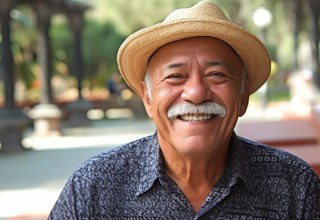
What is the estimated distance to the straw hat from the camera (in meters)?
1.99

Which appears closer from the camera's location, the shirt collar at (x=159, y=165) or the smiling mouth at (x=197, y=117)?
the smiling mouth at (x=197, y=117)

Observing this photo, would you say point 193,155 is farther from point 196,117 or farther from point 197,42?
point 197,42

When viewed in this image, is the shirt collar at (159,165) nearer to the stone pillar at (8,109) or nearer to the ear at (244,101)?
the ear at (244,101)

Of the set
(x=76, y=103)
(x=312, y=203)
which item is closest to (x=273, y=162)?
(x=312, y=203)

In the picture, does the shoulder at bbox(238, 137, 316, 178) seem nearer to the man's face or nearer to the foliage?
the man's face

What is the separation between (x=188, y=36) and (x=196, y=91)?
17 centimetres

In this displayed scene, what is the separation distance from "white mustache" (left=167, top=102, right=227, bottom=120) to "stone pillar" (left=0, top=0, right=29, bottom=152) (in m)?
10.8

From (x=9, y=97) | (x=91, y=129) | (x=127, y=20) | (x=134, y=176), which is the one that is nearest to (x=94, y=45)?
(x=127, y=20)

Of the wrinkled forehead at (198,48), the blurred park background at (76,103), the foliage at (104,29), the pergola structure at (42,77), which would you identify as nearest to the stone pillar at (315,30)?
the blurred park background at (76,103)

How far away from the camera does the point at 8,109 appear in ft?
41.5

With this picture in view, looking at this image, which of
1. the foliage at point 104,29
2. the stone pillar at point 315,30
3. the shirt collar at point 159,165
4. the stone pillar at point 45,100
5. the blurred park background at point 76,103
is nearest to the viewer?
the shirt collar at point 159,165

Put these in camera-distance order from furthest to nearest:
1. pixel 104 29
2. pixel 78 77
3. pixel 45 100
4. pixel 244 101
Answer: pixel 104 29 → pixel 78 77 → pixel 45 100 → pixel 244 101

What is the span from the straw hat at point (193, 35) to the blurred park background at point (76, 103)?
182cm

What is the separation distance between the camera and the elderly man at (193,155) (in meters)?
2.00
